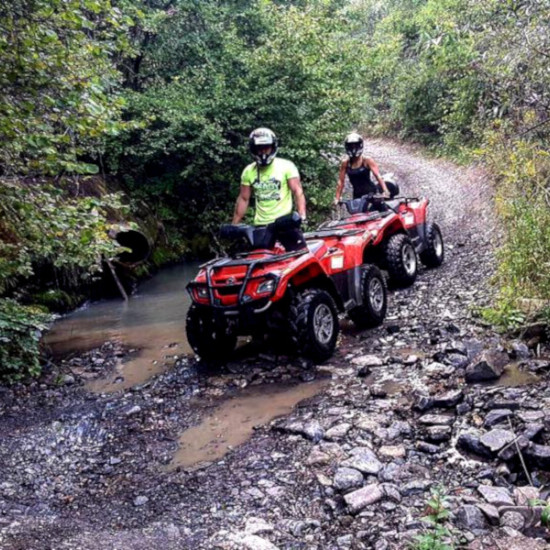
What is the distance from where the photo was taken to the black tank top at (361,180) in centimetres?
873

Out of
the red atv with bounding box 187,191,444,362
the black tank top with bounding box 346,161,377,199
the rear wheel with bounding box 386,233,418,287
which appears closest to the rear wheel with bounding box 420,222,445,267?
the rear wheel with bounding box 386,233,418,287

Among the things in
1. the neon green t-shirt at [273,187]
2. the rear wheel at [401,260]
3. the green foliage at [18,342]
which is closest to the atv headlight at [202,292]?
the neon green t-shirt at [273,187]

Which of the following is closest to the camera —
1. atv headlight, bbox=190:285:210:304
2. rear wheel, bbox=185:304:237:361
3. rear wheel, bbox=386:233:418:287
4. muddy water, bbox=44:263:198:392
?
atv headlight, bbox=190:285:210:304

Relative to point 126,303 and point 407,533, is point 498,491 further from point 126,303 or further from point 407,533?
point 126,303

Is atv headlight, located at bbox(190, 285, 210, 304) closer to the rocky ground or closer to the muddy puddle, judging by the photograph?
the rocky ground

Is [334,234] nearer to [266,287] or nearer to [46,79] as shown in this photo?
[266,287]

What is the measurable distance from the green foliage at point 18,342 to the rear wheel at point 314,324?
258 cm

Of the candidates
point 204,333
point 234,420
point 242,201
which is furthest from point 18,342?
A: point 242,201

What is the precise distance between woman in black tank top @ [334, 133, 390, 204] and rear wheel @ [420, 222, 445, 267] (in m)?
1.32

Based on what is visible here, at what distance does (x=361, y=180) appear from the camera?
8.84 m

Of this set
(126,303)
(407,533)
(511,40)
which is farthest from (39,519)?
(126,303)

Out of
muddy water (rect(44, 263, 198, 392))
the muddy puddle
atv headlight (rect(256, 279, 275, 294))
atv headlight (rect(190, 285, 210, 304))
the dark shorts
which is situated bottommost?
muddy water (rect(44, 263, 198, 392))

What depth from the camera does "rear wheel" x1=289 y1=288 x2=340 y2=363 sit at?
5.62m

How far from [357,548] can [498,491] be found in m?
0.90
